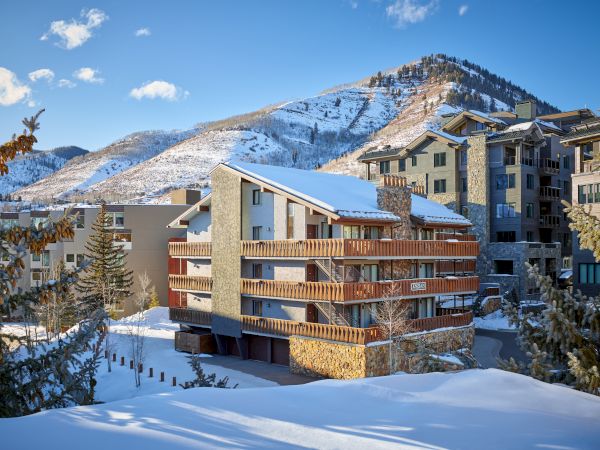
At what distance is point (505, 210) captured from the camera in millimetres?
51344

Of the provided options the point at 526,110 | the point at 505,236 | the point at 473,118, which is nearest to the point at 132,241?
the point at 505,236

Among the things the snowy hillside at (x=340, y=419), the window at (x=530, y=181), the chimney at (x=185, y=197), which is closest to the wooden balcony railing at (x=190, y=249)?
the chimney at (x=185, y=197)

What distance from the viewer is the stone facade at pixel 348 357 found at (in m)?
27.2

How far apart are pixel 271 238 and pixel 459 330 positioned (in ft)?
41.0

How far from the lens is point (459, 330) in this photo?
33625 millimetres

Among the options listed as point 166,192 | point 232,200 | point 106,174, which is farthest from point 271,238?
point 106,174

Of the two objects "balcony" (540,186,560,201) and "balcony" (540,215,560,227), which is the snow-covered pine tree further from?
"balcony" (540,215,560,227)

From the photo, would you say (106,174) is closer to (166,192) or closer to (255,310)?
(166,192)

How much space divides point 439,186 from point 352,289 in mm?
29652

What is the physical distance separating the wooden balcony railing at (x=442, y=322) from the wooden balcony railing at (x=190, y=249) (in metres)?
14.2

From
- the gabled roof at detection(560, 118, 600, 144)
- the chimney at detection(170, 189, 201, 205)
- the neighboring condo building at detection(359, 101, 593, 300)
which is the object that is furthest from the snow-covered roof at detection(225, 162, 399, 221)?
the chimney at detection(170, 189, 201, 205)

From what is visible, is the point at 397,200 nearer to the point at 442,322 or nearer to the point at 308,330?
the point at 442,322

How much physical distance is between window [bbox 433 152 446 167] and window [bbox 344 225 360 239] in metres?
25.6

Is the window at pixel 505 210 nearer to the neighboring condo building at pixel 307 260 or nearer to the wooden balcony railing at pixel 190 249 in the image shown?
the neighboring condo building at pixel 307 260
